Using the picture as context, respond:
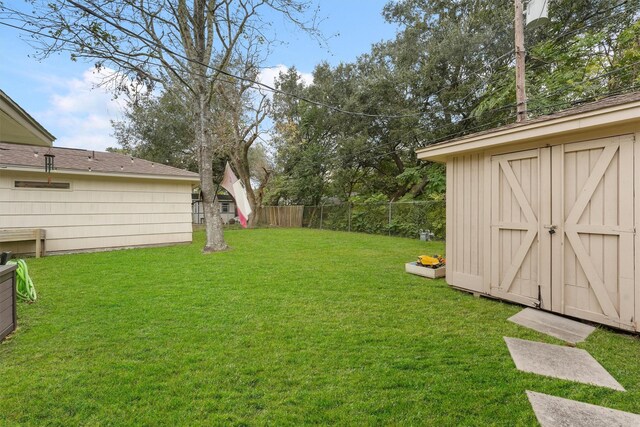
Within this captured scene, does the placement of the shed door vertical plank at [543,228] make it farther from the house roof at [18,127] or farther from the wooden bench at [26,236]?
the wooden bench at [26,236]

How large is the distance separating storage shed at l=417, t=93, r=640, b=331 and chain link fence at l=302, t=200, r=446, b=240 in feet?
20.8

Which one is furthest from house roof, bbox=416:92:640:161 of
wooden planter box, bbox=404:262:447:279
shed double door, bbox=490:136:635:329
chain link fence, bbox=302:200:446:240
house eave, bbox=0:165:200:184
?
house eave, bbox=0:165:200:184

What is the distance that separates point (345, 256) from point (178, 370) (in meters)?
5.32

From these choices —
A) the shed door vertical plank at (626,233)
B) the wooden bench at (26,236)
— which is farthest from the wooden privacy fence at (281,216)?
the shed door vertical plank at (626,233)

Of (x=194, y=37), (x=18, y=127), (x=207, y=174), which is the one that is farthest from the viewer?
(x=207, y=174)

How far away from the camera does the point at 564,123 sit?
3109 millimetres

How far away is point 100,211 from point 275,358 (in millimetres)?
→ 8356

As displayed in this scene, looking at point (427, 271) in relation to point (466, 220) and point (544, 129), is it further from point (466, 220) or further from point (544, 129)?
point (544, 129)

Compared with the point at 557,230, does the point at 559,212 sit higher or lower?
higher

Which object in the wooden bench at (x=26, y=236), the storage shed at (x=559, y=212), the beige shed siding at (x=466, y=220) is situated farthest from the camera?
the wooden bench at (x=26, y=236)

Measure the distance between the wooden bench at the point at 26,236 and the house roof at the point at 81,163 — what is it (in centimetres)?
147

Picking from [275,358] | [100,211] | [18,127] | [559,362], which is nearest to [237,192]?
[100,211]

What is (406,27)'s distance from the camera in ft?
44.5

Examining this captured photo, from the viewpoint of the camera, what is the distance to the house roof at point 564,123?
2.73 meters
